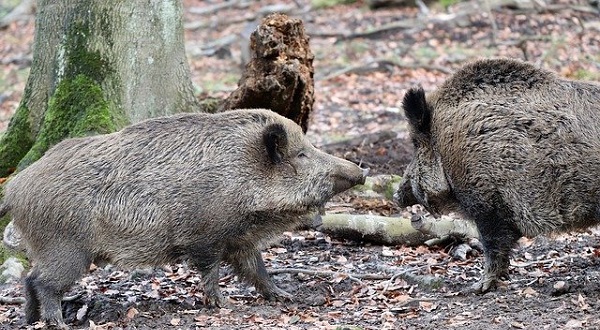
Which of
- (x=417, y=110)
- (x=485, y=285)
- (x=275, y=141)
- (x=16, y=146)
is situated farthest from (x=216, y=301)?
(x=16, y=146)

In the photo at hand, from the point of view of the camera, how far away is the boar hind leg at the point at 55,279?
7.33 meters

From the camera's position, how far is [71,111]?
948 cm

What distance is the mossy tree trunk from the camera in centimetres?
946

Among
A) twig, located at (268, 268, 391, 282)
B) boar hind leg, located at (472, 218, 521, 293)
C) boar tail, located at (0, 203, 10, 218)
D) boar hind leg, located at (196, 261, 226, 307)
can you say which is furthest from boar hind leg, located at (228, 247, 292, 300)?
boar tail, located at (0, 203, 10, 218)

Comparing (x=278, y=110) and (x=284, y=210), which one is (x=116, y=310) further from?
(x=278, y=110)

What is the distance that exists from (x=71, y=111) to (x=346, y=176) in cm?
332

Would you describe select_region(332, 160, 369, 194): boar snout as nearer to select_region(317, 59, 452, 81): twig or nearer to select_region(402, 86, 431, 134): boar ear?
select_region(402, 86, 431, 134): boar ear

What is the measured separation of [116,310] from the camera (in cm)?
770

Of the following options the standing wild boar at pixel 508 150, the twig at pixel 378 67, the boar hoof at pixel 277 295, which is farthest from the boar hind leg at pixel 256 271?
the twig at pixel 378 67

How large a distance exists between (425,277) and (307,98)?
323cm

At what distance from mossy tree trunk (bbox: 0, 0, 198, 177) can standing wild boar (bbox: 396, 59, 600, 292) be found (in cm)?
324

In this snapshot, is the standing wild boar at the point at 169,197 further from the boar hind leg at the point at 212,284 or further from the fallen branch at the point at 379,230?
the fallen branch at the point at 379,230

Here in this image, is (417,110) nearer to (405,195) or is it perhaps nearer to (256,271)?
(405,195)

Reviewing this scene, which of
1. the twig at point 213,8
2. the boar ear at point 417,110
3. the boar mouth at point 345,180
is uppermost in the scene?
the boar ear at point 417,110
